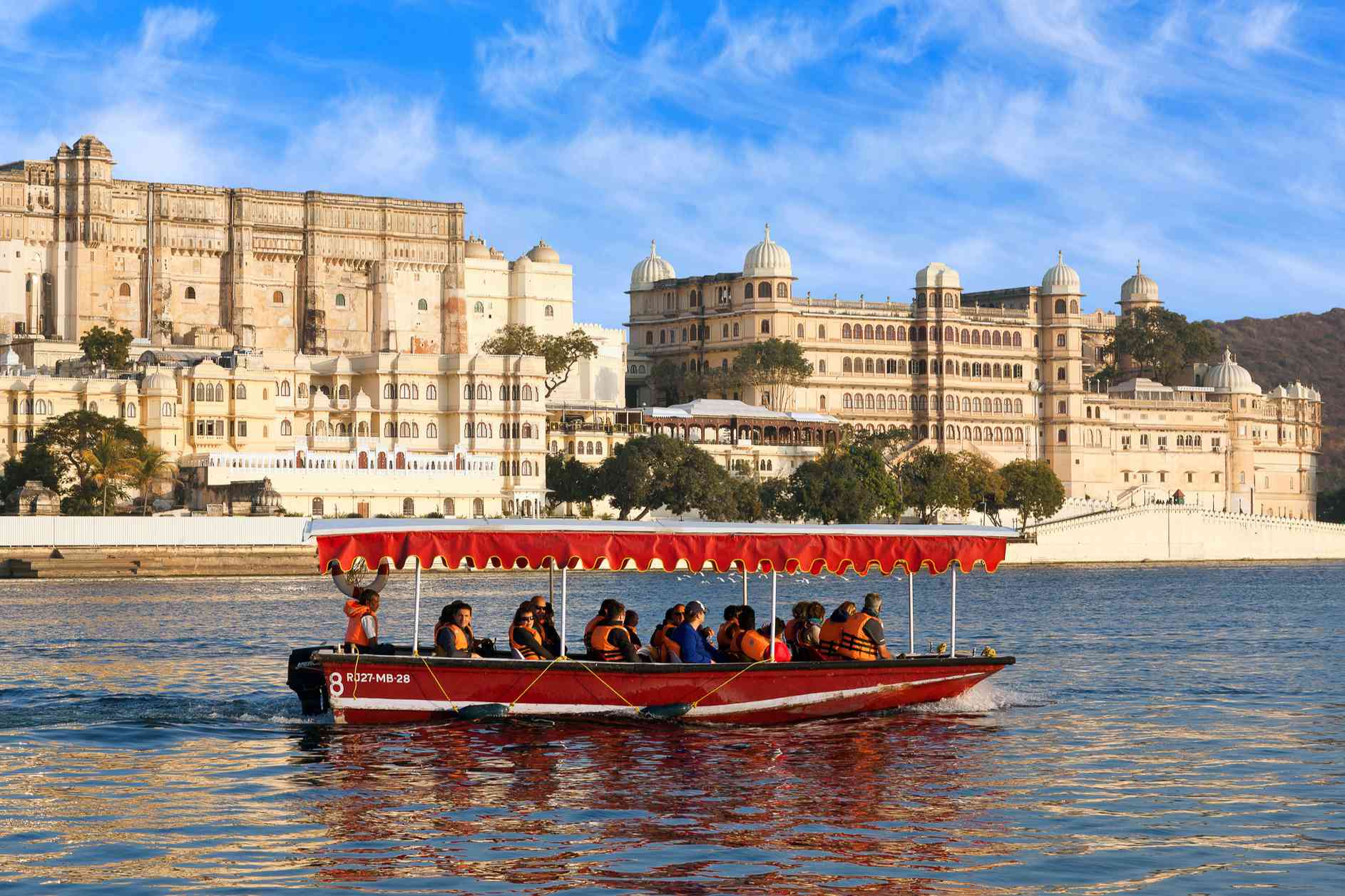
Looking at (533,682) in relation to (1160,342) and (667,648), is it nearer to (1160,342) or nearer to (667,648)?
(667,648)

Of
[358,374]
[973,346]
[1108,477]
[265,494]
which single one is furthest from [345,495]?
[1108,477]

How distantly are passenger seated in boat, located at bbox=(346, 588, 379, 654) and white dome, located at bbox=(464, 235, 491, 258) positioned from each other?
353ft

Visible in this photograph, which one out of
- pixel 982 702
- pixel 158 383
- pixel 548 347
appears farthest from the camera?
pixel 548 347

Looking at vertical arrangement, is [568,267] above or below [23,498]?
above

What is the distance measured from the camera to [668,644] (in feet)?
93.5

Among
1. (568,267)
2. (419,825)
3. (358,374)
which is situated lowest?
(419,825)

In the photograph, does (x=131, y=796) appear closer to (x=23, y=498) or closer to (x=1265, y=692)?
(x=1265, y=692)

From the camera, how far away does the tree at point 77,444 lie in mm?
93312

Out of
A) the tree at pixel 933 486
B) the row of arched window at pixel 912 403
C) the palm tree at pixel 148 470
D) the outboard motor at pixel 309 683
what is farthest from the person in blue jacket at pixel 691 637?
the row of arched window at pixel 912 403

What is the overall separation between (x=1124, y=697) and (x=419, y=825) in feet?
54.9

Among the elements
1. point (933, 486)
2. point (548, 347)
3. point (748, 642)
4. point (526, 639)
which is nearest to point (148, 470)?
point (548, 347)

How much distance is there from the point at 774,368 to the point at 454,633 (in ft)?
354

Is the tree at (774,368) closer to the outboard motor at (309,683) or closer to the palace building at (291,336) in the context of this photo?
the palace building at (291,336)

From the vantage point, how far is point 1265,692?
3622 cm
